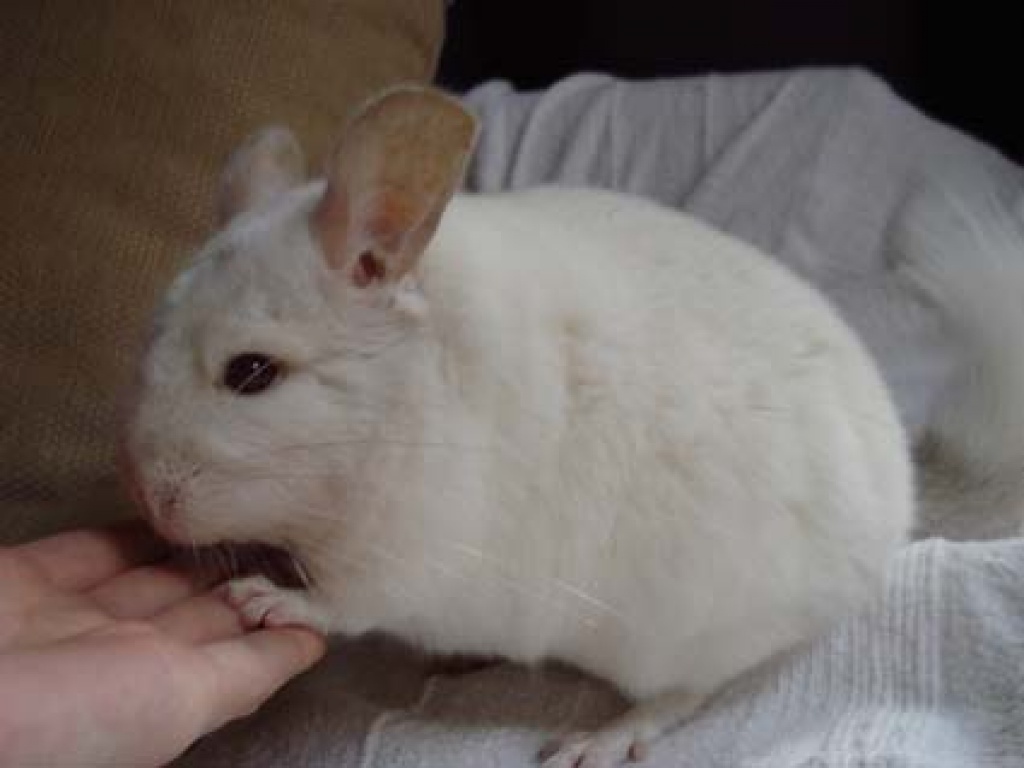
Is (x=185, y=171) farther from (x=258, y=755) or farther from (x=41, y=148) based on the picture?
(x=258, y=755)

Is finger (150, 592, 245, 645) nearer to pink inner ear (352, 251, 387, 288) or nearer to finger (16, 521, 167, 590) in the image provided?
finger (16, 521, 167, 590)

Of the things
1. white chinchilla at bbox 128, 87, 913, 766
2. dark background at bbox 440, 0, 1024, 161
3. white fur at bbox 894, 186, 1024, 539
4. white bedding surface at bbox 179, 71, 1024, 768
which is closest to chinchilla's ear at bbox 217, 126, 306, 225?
white chinchilla at bbox 128, 87, 913, 766

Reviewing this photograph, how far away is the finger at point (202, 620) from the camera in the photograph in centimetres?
109

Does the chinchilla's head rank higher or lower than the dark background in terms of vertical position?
lower

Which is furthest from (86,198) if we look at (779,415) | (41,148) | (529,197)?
(779,415)

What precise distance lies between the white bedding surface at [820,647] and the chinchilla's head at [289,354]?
1.00 feet

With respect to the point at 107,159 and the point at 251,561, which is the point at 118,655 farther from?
the point at 107,159

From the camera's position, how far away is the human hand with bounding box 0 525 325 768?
90cm

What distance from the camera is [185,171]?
61.2 inches

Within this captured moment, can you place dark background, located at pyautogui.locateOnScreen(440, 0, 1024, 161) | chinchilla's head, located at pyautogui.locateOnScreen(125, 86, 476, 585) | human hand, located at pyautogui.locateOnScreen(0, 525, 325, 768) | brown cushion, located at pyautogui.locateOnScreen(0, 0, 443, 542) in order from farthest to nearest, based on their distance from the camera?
dark background, located at pyautogui.locateOnScreen(440, 0, 1024, 161), brown cushion, located at pyautogui.locateOnScreen(0, 0, 443, 542), chinchilla's head, located at pyautogui.locateOnScreen(125, 86, 476, 585), human hand, located at pyautogui.locateOnScreen(0, 525, 325, 768)

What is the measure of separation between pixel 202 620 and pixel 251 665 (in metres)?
0.07

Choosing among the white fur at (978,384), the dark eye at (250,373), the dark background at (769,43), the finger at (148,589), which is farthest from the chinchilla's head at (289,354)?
the dark background at (769,43)

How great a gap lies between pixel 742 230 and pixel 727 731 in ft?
2.74

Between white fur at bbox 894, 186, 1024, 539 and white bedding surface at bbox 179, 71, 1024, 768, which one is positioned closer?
white bedding surface at bbox 179, 71, 1024, 768
